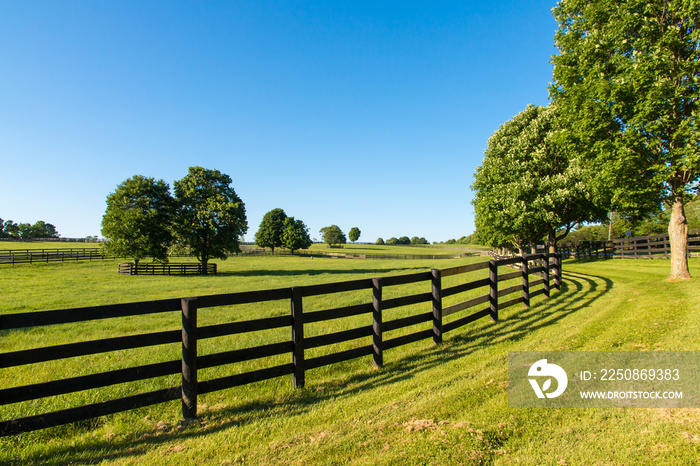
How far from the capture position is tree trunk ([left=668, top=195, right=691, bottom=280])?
14.5 metres

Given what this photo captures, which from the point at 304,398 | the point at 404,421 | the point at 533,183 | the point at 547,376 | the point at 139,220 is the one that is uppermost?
the point at 533,183

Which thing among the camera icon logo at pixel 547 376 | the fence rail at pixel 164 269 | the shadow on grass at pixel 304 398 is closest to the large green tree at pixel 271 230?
the fence rail at pixel 164 269

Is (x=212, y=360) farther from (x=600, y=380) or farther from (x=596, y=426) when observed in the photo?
(x=600, y=380)

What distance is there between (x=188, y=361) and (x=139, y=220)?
39697 mm

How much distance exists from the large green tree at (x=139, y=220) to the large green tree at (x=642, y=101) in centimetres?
3985

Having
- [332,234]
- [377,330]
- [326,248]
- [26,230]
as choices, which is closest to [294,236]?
[326,248]

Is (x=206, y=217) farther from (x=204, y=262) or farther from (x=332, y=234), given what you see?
(x=332, y=234)

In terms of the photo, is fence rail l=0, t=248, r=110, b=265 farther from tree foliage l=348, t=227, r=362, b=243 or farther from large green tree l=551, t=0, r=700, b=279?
tree foliage l=348, t=227, r=362, b=243

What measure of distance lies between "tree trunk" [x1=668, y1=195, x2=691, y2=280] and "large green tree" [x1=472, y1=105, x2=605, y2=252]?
25.2 feet

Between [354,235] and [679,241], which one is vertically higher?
[354,235]

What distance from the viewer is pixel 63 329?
473 inches

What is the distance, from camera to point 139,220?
38.5 meters

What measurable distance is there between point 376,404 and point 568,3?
2106cm

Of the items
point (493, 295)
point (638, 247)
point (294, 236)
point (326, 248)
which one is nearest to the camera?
point (493, 295)
